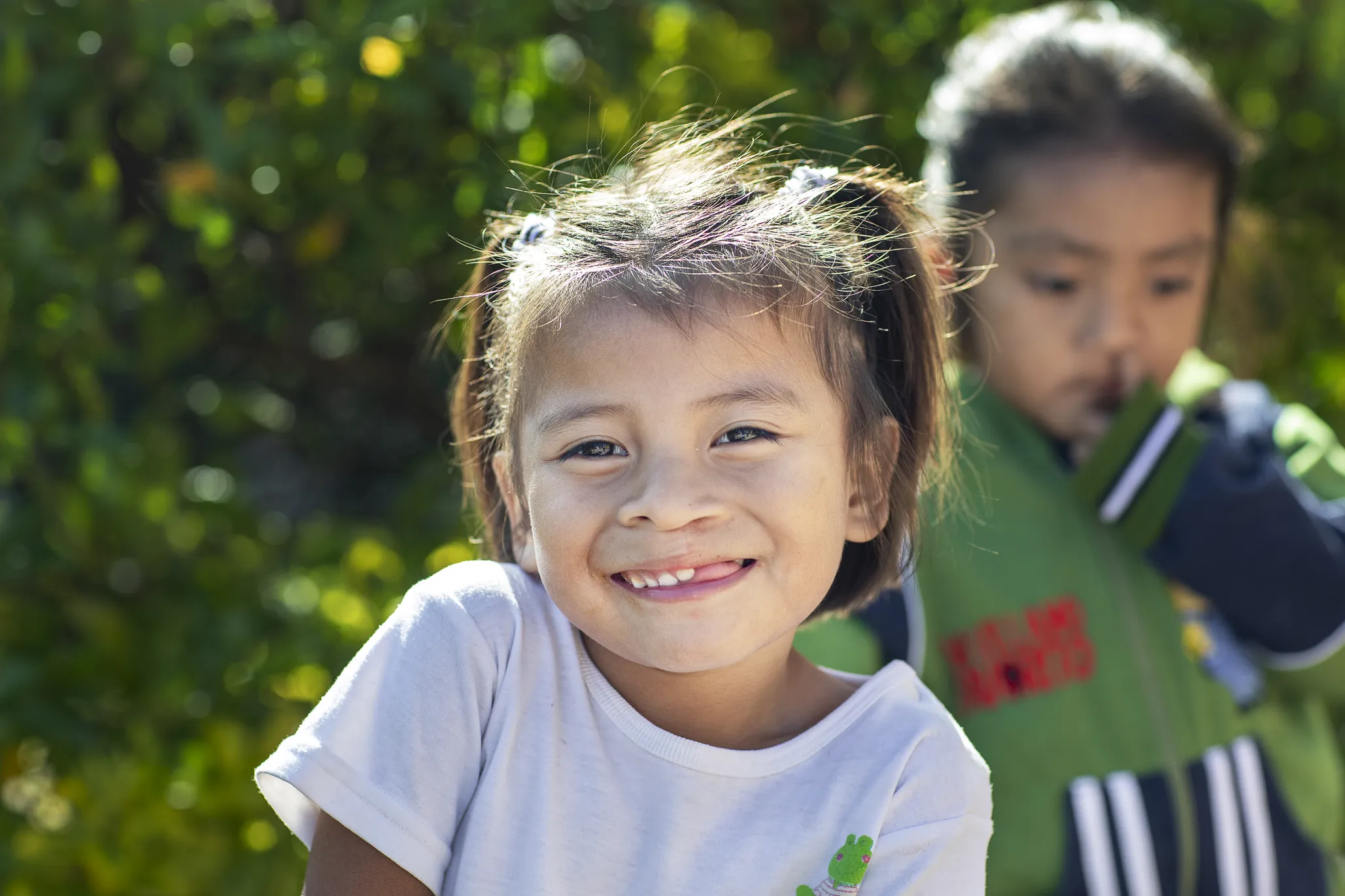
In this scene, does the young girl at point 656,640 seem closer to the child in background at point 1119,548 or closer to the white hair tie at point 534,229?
the white hair tie at point 534,229

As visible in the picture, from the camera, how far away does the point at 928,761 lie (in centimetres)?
128

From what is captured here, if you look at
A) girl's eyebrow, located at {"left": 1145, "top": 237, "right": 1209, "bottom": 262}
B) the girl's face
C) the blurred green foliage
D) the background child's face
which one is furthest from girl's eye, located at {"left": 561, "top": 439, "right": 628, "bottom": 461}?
girl's eyebrow, located at {"left": 1145, "top": 237, "right": 1209, "bottom": 262}

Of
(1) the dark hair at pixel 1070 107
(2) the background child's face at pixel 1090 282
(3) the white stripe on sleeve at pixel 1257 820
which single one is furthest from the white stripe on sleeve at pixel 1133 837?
(1) the dark hair at pixel 1070 107

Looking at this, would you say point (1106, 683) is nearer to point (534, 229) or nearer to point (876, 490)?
point (876, 490)

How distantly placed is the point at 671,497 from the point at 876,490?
0.27m

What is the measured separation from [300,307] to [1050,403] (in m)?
1.37

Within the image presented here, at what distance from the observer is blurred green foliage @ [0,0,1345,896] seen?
198 cm

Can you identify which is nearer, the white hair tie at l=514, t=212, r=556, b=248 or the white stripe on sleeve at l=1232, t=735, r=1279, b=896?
the white hair tie at l=514, t=212, r=556, b=248

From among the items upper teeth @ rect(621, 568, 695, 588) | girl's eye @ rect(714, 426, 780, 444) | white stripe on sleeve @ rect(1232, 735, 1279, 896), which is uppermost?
girl's eye @ rect(714, 426, 780, 444)

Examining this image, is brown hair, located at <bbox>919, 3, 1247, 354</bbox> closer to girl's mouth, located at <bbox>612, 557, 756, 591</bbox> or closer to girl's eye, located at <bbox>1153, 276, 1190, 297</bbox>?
girl's eye, located at <bbox>1153, 276, 1190, 297</bbox>

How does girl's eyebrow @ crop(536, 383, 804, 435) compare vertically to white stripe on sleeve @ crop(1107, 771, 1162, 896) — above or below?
above

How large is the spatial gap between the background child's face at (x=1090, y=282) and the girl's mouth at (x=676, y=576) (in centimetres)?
73

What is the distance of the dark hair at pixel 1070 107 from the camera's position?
6.31 feet

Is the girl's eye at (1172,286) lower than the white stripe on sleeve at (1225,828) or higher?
higher
